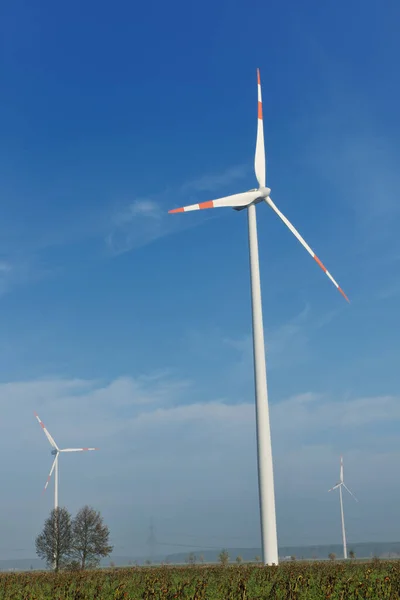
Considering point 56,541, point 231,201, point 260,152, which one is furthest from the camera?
point 56,541

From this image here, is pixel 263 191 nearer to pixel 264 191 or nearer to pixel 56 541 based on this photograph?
pixel 264 191

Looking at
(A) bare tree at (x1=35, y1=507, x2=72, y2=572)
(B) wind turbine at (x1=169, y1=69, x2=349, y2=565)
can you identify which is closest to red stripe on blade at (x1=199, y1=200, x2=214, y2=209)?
(B) wind turbine at (x1=169, y1=69, x2=349, y2=565)

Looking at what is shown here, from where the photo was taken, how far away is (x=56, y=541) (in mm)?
81625

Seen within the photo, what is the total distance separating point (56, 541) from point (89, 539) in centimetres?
494

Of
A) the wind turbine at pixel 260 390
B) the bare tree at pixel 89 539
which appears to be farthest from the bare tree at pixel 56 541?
the wind turbine at pixel 260 390

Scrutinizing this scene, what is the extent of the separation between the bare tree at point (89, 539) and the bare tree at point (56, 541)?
109 cm

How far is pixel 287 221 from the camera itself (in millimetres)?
52625

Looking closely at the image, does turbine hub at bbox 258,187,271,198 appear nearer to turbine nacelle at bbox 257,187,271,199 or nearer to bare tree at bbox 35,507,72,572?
turbine nacelle at bbox 257,187,271,199

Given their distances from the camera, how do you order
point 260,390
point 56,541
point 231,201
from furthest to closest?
point 56,541
point 231,201
point 260,390

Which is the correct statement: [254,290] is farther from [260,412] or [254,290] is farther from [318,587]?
[318,587]

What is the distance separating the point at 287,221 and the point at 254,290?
11.5 metres

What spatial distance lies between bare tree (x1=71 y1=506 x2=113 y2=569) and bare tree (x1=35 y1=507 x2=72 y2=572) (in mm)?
1095

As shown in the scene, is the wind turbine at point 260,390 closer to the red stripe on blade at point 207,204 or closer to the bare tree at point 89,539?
the red stripe on blade at point 207,204

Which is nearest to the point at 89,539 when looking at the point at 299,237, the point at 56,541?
the point at 56,541
